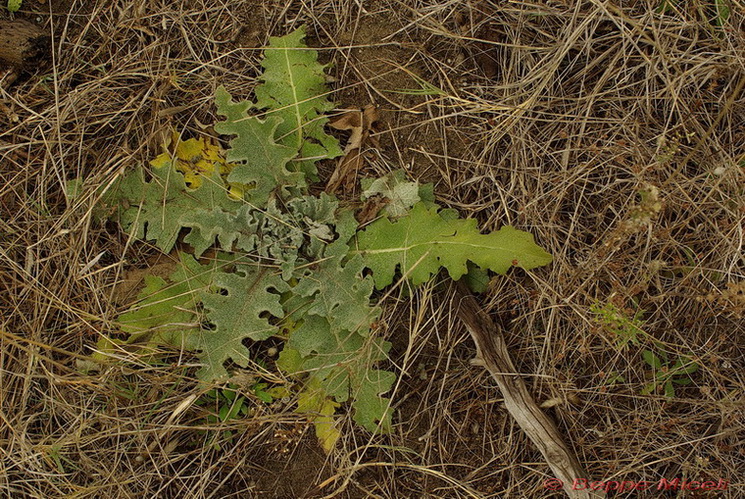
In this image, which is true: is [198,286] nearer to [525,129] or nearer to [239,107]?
[239,107]

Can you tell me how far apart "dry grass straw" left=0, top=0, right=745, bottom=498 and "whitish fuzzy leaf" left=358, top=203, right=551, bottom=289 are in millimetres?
135

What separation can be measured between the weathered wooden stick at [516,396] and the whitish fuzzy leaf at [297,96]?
0.86 m

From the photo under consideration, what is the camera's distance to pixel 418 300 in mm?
2768

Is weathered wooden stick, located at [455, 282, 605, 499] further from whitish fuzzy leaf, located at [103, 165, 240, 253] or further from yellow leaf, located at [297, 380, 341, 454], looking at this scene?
whitish fuzzy leaf, located at [103, 165, 240, 253]

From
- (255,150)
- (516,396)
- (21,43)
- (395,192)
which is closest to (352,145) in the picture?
(395,192)

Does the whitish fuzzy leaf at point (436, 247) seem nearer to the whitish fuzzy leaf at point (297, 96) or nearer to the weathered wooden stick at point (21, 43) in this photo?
the whitish fuzzy leaf at point (297, 96)

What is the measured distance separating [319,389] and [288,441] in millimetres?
258

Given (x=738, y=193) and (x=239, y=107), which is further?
(x=239, y=107)

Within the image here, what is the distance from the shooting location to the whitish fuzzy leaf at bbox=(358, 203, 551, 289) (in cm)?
263

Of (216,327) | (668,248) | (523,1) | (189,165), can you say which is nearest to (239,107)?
(189,165)

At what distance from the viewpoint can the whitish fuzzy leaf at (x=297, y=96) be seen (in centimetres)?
287

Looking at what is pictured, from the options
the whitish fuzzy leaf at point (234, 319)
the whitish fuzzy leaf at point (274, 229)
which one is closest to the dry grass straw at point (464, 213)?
the whitish fuzzy leaf at point (234, 319)

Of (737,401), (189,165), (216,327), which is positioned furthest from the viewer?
(189,165)

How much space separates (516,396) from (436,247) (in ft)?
2.24
